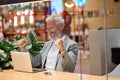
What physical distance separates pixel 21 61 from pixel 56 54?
0.74 meters

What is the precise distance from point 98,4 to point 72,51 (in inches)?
292

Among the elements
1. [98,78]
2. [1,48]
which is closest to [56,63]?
[1,48]

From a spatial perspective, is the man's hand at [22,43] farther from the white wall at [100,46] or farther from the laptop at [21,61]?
the white wall at [100,46]

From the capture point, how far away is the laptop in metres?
2.51

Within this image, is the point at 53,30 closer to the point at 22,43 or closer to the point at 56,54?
the point at 56,54

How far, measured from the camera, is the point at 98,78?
2197 millimetres

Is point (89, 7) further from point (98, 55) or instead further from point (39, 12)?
point (98, 55)

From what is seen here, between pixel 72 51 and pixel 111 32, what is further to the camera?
pixel 111 32

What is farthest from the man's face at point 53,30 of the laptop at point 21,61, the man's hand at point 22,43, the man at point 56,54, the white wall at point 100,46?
the white wall at point 100,46

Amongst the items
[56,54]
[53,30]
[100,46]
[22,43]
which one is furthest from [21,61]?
[100,46]

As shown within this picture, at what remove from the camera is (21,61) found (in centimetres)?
259

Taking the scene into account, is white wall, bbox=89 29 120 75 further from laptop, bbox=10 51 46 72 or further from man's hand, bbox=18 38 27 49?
laptop, bbox=10 51 46 72

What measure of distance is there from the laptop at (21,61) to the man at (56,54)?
1.07 feet

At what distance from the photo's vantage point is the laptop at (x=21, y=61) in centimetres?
251
